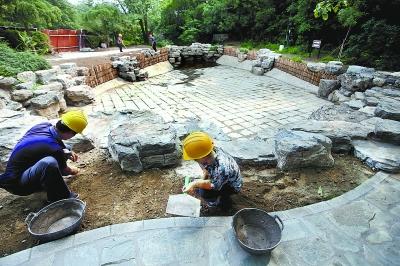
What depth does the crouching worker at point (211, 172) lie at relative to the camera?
2480 millimetres

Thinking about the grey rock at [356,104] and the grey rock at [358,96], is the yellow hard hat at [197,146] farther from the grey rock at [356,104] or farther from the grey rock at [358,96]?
the grey rock at [358,96]

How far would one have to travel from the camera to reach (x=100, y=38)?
20188 millimetres

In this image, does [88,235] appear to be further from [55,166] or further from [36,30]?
[36,30]

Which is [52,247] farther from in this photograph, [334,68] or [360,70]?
[334,68]

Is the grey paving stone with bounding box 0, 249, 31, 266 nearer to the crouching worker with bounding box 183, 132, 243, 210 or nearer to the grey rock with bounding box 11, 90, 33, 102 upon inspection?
the crouching worker with bounding box 183, 132, 243, 210

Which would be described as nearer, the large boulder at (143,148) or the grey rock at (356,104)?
the large boulder at (143,148)

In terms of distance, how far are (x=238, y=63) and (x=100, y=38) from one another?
12081 millimetres

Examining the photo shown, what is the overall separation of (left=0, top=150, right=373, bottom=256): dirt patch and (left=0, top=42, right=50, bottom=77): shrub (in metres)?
5.03

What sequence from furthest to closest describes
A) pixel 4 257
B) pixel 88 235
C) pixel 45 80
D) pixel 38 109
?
pixel 45 80 → pixel 38 109 → pixel 88 235 → pixel 4 257

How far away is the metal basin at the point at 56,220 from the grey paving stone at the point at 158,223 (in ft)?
2.22

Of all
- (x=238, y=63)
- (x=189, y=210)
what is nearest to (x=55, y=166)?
(x=189, y=210)

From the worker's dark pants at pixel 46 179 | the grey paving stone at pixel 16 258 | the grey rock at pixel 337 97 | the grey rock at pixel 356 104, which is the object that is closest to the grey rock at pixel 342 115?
the grey rock at pixel 356 104

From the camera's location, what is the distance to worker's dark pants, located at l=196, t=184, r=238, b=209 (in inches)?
114

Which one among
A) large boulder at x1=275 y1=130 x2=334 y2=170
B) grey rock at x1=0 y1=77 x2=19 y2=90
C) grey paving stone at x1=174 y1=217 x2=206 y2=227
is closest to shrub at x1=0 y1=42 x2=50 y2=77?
grey rock at x1=0 y1=77 x2=19 y2=90
